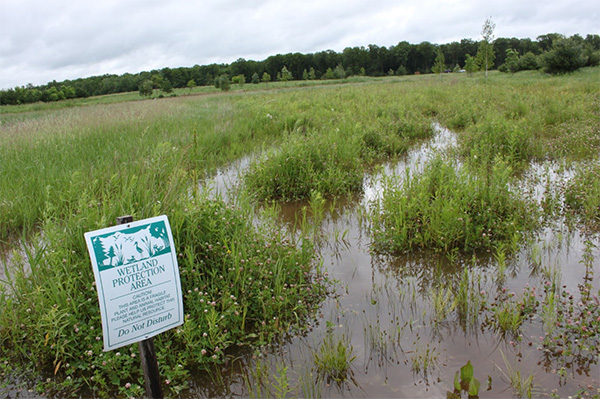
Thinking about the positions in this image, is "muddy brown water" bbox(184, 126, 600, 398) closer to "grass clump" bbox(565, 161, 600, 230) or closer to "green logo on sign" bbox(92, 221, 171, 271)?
"grass clump" bbox(565, 161, 600, 230)

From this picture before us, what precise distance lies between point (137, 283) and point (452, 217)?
3.71 meters

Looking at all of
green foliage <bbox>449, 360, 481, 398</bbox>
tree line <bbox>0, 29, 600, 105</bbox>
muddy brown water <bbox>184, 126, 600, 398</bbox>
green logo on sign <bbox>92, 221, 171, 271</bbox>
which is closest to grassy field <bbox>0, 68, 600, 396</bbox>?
muddy brown water <bbox>184, 126, 600, 398</bbox>

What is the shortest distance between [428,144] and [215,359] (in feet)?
30.0

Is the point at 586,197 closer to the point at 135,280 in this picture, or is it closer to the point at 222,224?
the point at 222,224

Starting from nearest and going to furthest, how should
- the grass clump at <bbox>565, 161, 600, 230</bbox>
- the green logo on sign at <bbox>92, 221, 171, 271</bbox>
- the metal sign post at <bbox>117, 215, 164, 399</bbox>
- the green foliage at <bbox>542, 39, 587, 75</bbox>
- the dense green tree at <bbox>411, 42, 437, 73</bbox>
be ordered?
the green logo on sign at <bbox>92, 221, 171, 271</bbox> < the metal sign post at <bbox>117, 215, 164, 399</bbox> < the grass clump at <bbox>565, 161, 600, 230</bbox> < the green foliage at <bbox>542, 39, 587, 75</bbox> < the dense green tree at <bbox>411, 42, 437, 73</bbox>

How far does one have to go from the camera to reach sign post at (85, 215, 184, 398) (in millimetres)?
1901

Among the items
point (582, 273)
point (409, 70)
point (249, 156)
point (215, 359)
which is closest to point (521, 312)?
point (582, 273)

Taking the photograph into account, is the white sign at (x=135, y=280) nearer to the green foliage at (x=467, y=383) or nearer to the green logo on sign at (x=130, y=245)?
the green logo on sign at (x=130, y=245)

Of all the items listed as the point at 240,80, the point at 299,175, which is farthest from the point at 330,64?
the point at 299,175

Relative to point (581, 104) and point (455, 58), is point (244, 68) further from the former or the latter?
point (581, 104)

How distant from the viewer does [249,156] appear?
9.87 m

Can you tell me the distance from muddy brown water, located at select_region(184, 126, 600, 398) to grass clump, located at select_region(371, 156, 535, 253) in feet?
0.68

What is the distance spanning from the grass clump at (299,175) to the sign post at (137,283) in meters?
4.38

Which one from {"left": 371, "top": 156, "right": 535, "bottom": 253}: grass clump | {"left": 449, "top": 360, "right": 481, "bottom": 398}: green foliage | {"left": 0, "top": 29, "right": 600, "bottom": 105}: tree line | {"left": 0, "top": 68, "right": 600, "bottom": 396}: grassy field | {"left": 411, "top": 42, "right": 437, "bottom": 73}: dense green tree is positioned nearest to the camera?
{"left": 449, "top": 360, "right": 481, "bottom": 398}: green foliage
